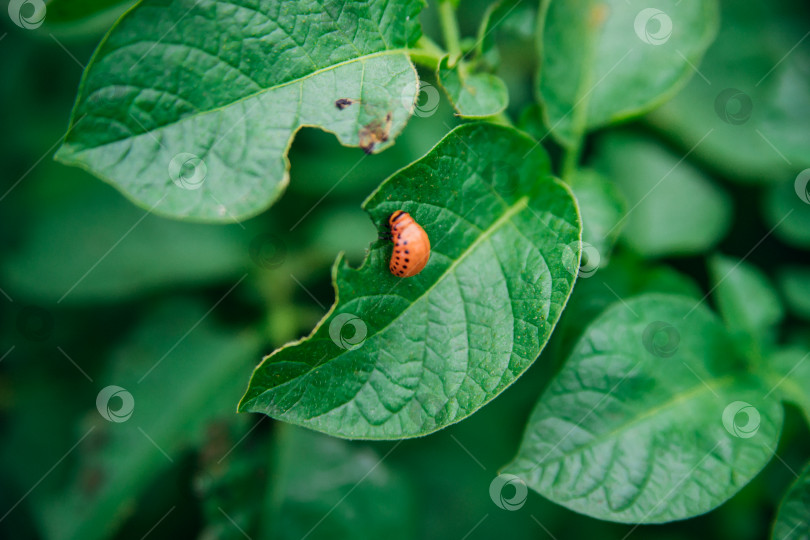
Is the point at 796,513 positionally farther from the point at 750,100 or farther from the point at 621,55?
the point at 750,100

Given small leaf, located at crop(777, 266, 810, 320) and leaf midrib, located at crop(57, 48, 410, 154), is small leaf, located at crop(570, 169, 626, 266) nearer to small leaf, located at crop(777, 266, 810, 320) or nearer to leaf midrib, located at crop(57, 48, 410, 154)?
leaf midrib, located at crop(57, 48, 410, 154)

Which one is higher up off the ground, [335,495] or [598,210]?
[598,210]

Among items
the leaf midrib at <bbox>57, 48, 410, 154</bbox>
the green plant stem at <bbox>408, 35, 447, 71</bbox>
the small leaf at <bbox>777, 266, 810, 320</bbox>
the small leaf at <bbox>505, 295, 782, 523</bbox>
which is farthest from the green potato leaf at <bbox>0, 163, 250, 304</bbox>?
the small leaf at <bbox>777, 266, 810, 320</bbox>

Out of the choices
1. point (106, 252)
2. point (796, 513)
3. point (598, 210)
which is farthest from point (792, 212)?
point (106, 252)

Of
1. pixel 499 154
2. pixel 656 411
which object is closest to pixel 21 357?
pixel 499 154

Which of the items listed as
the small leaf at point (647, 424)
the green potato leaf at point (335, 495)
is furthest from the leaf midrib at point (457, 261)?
the green potato leaf at point (335, 495)

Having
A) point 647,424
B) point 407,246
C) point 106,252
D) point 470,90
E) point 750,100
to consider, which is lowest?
point 106,252
